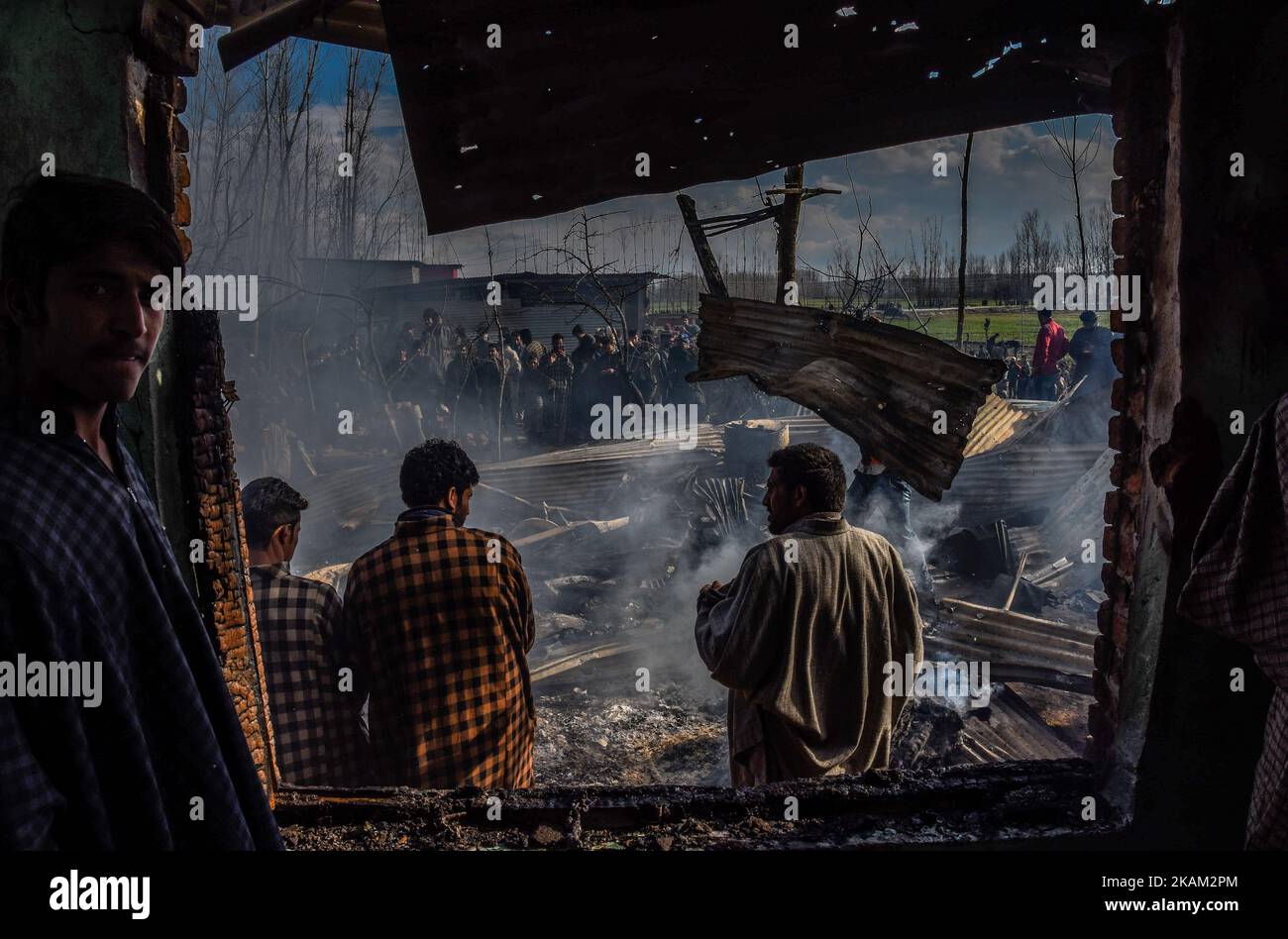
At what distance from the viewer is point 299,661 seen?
2.84 metres

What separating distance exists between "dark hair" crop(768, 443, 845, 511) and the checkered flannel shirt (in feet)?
4.03

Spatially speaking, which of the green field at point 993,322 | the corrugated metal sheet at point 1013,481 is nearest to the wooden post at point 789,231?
the corrugated metal sheet at point 1013,481

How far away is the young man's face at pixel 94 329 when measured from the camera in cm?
137

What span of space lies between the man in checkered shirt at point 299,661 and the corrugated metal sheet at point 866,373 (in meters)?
2.57

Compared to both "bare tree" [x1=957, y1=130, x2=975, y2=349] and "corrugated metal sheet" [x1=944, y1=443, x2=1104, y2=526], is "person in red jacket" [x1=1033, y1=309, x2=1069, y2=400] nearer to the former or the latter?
"bare tree" [x1=957, y1=130, x2=975, y2=349]

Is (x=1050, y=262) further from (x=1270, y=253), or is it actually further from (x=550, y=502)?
(x=1270, y=253)

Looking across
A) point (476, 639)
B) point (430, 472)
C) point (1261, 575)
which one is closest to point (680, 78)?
point (430, 472)

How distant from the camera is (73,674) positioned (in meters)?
1.20

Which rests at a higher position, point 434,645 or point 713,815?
point 434,645

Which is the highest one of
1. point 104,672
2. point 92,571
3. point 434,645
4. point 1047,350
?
point 1047,350

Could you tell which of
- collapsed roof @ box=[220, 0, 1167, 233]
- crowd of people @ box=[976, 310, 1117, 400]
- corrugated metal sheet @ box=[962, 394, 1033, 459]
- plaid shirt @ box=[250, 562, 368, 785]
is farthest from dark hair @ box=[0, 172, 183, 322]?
corrugated metal sheet @ box=[962, 394, 1033, 459]

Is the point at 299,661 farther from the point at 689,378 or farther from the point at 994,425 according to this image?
the point at 994,425

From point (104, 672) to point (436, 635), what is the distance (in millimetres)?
1572

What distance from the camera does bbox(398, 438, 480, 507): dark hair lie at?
9.73 feet
